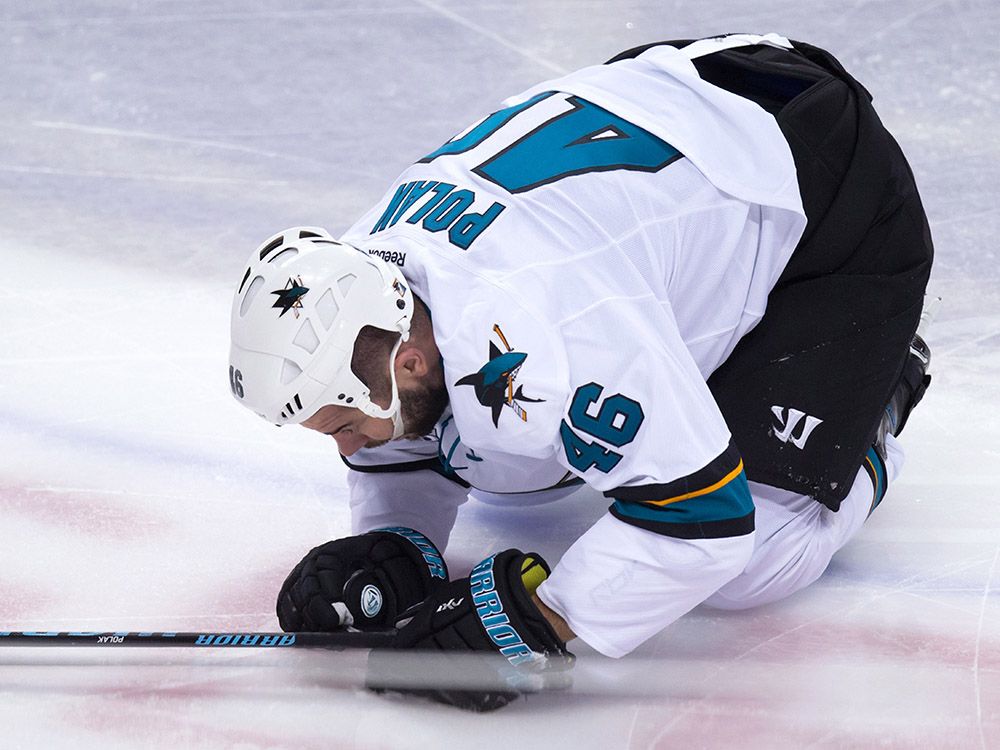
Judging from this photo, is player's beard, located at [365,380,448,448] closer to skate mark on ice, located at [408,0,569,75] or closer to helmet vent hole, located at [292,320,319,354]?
helmet vent hole, located at [292,320,319,354]

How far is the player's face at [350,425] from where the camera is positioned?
6.95 ft

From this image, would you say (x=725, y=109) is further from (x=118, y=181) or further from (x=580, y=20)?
(x=580, y=20)

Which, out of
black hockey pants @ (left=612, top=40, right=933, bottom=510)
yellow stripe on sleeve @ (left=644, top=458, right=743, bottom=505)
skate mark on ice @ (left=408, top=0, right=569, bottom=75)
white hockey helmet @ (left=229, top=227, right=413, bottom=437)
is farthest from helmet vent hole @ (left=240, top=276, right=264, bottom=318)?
skate mark on ice @ (left=408, top=0, right=569, bottom=75)

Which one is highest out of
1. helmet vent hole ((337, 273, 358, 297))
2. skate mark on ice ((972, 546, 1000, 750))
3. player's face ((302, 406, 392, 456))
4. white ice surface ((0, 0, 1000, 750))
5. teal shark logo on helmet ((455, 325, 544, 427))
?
helmet vent hole ((337, 273, 358, 297))

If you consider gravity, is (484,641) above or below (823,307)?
below

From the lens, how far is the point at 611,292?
6.61 ft

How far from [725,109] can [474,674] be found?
3.20 ft

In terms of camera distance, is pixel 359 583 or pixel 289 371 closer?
pixel 289 371

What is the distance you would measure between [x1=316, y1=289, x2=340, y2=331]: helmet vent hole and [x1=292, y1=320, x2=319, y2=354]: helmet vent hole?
19 mm

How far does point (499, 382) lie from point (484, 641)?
0.41 m

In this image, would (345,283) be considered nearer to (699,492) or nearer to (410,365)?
(410,365)

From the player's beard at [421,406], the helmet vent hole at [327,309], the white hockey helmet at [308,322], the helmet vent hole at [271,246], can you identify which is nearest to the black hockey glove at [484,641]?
the player's beard at [421,406]

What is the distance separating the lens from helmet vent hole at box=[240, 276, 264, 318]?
2.05 metres

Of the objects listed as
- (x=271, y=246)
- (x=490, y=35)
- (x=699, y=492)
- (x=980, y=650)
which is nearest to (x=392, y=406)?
(x=271, y=246)
